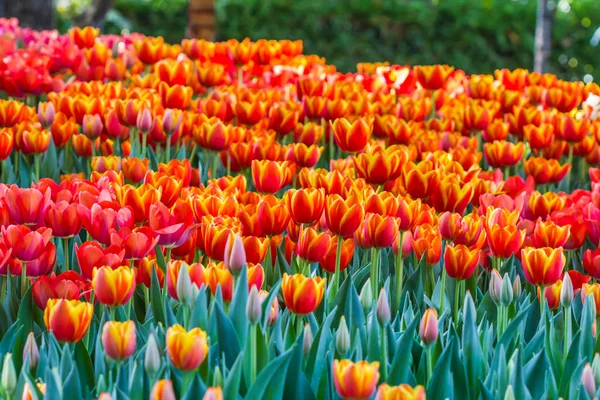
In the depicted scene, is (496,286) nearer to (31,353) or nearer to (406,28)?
(31,353)

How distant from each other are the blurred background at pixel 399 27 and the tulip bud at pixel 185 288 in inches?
466

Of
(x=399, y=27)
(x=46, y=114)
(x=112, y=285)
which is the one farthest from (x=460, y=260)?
(x=399, y=27)

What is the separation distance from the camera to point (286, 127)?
11.4 feet

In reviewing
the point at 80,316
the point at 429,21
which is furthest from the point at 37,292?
the point at 429,21

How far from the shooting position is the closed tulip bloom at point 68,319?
5.28 ft

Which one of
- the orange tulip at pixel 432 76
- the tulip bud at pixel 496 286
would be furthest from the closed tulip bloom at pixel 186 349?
the orange tulip at pixel 432 76

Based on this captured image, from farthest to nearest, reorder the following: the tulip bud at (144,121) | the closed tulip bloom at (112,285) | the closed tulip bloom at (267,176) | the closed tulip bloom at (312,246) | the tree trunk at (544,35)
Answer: the tree trunk at (544,35), the tulip bud at (144,121), the closed tulip bloom at (267,176), the closed tulip bloom at (312,246), the closed tulip bloom at (112,285)

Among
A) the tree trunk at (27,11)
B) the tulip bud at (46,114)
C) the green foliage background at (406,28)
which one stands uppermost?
the tree trunk at (27,11)

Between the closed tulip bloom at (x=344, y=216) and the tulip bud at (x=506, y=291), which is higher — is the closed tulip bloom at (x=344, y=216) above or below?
above

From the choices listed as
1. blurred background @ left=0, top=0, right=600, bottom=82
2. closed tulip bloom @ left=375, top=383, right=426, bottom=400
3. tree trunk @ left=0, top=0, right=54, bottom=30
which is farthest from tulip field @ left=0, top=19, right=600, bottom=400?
blurred background @ left=0, top=0, right=600, bottom=82

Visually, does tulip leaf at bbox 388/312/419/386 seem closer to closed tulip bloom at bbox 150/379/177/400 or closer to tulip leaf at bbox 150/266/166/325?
closed tulip bloom at bbox 150/379/177/400

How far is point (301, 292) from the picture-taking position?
173cm

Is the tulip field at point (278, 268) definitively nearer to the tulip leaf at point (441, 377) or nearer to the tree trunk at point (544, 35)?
the tulip leaf at point (441, 377)

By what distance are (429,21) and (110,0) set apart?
5937 millimetres
